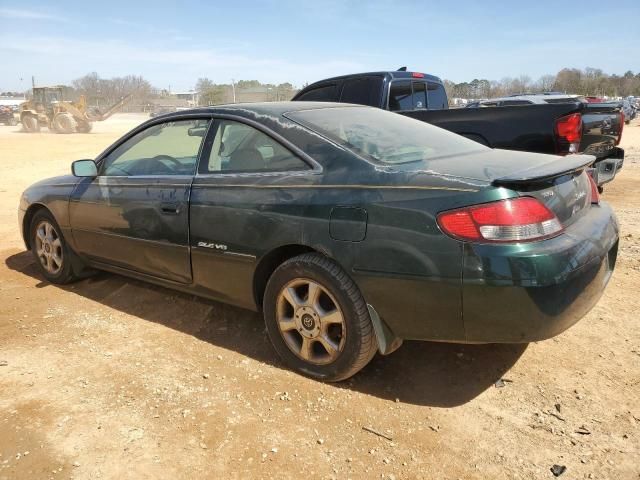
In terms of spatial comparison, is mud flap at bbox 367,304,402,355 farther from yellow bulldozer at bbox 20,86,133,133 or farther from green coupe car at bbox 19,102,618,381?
yellow bulldozer at bbox 20,86,133,133

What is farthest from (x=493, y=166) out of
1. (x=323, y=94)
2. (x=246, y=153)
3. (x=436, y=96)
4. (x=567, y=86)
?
(x=567, y=86)

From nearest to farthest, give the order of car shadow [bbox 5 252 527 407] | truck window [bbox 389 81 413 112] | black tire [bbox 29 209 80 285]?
car shadow [bbox 5 252 527 407]
black tire [bbox 29 209 80 285]
truck window [bbox 389 81 413 112]

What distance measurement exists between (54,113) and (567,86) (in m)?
48.4

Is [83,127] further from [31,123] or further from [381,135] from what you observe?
[381,135]

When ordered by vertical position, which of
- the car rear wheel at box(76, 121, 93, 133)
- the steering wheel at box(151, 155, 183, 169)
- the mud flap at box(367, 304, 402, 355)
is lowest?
the mud flap at box(367, 304, 402, 355)

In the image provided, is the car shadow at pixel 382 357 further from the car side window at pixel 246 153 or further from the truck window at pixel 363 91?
the truck window at pixel 363 91

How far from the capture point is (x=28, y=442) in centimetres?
244

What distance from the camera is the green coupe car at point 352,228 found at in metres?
2.30

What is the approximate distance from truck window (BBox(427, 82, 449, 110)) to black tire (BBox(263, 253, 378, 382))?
5705 mm

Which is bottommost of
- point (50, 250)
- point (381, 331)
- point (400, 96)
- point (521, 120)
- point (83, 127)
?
point (381, 331)

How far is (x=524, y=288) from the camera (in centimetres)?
223

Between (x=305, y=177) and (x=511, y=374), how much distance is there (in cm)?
160

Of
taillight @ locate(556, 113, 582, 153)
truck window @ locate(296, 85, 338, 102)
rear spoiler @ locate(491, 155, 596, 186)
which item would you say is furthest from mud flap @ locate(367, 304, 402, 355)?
truck window @ locate(296, 85, 338, 102)

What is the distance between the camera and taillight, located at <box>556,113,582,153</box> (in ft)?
17.4
